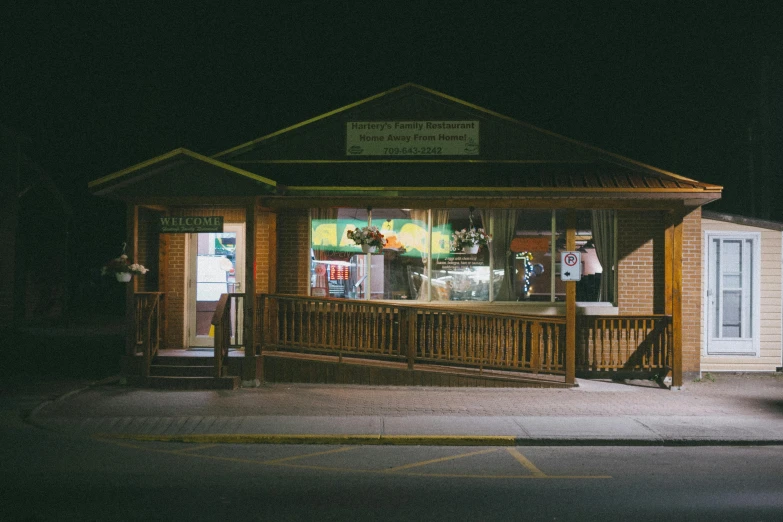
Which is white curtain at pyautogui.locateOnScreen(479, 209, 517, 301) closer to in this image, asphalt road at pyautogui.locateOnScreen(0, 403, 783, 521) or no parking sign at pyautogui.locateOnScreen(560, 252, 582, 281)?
no parking sign at pyautogui.locateOnScreen(560, 252, 582, 281)

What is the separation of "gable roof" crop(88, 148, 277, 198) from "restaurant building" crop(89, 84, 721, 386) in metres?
0.03

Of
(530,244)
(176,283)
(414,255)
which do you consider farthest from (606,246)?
(176,283)

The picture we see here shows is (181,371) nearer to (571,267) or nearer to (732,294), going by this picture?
(571,267)

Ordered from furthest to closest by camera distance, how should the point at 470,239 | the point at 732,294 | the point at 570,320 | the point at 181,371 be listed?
the point at 732,294, the point at 470,239, the point at 181,371, the point at 570,320

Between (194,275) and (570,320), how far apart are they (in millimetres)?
7169

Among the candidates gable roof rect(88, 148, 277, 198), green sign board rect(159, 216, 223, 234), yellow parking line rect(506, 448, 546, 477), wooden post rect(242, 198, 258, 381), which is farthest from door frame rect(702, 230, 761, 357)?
green sign board rect(159, 216, 223, 234)

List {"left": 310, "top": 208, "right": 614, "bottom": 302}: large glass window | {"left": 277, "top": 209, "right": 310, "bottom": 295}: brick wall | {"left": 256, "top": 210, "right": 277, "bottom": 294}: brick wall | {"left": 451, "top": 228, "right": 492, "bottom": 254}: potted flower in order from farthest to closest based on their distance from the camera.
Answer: {"left": 277, "top": 209, "right": 310, "bottom": 295}: brick wall
{"left": 310, "top": 208, "right": 614, "bottom": 302}: large glass window
{"left": 256, "top": 210, "right": 277, "bottom": 294}: brick wall
{"left": 451, "top": 228, "right": 492, "bottom": 254}: potted flower

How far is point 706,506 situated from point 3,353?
16.0m

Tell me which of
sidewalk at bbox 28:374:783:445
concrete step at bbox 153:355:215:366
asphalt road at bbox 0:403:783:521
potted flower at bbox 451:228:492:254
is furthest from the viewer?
potted flower at bbox 451:228:492:254

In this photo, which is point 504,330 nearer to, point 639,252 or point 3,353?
point 639,252

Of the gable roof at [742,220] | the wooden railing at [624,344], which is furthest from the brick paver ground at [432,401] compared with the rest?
the gable roof at [742,220]

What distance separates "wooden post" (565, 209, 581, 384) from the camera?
12453 mm

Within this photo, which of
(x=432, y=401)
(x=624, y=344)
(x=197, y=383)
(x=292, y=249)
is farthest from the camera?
(x=292, y=249)

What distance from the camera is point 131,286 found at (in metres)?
12.8
